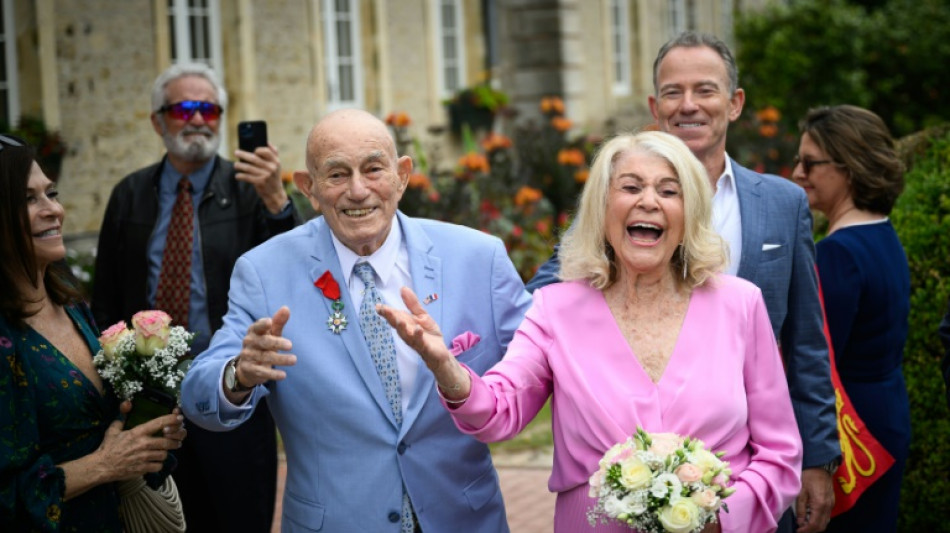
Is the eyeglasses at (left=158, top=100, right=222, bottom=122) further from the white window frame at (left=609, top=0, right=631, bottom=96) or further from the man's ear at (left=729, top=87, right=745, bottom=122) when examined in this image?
the white window frame at (left=609, top=0, right=631, bottom=96)

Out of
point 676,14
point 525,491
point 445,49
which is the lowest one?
point 525,491

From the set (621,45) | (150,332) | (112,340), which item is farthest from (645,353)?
(621,45)

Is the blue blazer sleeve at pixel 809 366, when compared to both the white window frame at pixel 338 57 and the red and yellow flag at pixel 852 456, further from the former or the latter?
the white window frame at pixel 338 57

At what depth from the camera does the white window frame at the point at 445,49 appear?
1369 cm

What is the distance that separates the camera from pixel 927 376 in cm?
496

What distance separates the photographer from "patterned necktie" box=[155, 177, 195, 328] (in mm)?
4477

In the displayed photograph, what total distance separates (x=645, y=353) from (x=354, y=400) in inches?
32.1

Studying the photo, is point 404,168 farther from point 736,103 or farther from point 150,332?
point 736,103

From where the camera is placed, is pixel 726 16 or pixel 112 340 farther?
pixel 726 16

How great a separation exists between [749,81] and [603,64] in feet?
8.10

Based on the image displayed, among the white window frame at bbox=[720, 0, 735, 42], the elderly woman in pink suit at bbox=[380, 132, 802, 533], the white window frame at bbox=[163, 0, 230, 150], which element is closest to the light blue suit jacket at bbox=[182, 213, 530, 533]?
the elderly woman in pink suit at bbox=[380, 132, 802, 533]

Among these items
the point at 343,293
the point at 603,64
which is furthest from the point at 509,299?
the point at 603,64

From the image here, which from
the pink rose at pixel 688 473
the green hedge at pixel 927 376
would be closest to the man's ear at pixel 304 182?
the pink rose at pixel 688 473

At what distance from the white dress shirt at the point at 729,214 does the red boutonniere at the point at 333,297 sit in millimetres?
1235
